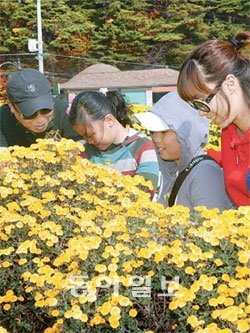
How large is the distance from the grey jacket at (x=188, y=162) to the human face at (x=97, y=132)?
273mm

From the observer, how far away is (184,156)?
103 inches

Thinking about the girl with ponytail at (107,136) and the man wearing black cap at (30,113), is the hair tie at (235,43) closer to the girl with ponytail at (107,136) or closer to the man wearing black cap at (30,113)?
the girl with ponytail at (107,136)

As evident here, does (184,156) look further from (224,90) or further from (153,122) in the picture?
(224,90)

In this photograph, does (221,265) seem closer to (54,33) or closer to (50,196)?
(50,196)

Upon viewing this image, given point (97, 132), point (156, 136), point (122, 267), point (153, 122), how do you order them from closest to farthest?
point (122, 267)
point (153, 122)
point (156, 136)
point (97, 132)

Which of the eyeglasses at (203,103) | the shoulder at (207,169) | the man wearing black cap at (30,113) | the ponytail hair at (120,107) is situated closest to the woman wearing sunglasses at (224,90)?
the eyeglasses at (203,103)

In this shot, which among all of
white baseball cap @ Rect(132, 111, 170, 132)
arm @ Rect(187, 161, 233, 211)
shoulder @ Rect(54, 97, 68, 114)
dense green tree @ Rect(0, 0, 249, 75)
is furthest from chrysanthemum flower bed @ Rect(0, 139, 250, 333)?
dense green tree @ Rect(0, 0, 249, 75)

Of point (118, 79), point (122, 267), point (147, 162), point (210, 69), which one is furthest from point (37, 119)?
point (118, 79)

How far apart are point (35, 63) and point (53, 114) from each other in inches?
1247

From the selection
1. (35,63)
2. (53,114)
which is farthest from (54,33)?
(53,114)

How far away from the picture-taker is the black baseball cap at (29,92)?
291cm

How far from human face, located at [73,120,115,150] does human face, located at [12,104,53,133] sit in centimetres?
18

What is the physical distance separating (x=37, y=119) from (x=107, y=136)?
376 millimetres

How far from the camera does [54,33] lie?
34.6 metres
